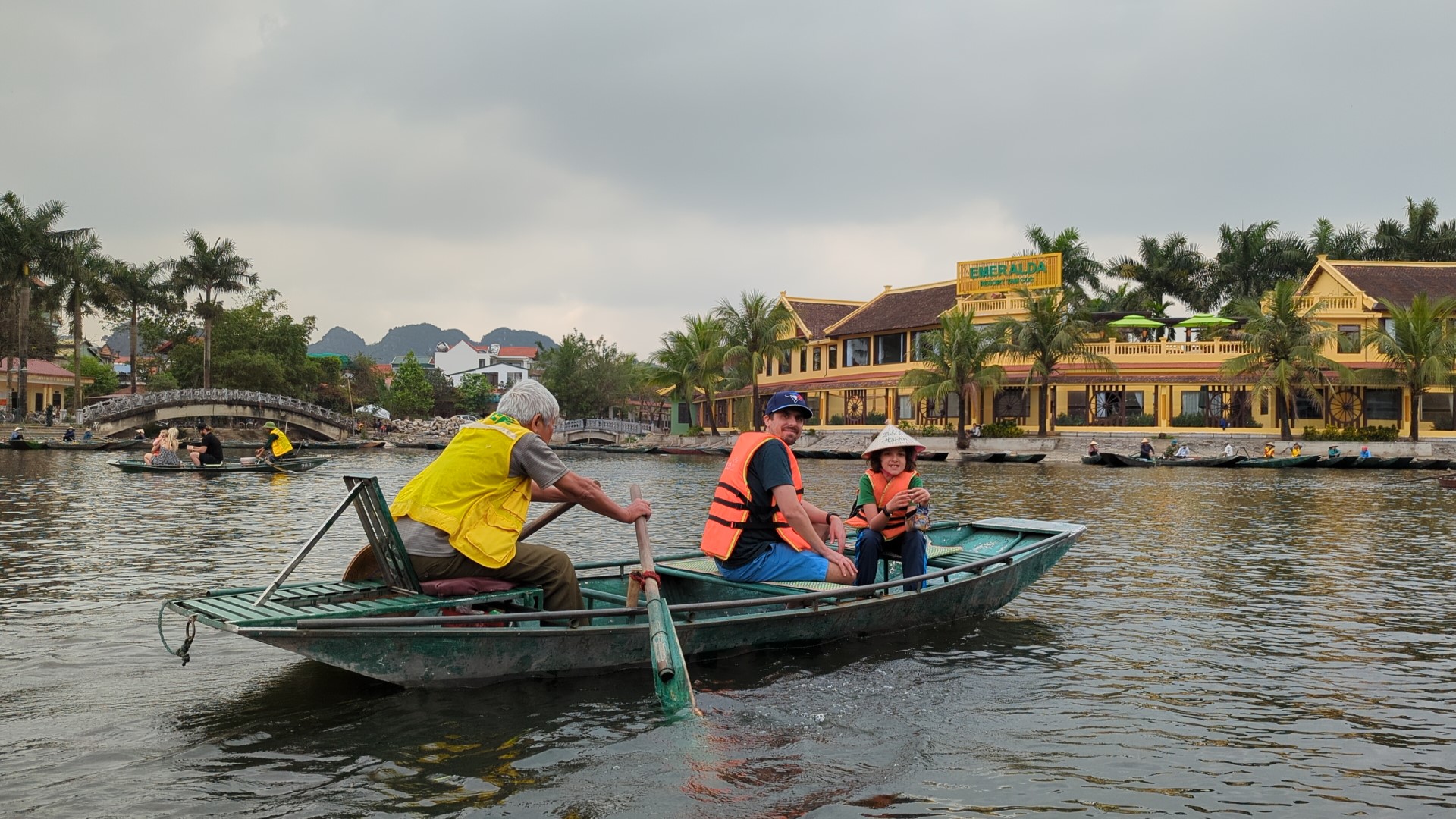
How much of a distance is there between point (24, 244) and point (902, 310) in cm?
4561

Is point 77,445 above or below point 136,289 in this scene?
below

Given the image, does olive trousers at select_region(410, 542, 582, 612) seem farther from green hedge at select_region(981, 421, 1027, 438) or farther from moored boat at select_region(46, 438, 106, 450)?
moored boat at select_region(46, 438, 106, 450)

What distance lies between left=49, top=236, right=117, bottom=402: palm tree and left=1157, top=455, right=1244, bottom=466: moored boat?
55.3 m

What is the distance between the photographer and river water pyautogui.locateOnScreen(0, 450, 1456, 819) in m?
5.49

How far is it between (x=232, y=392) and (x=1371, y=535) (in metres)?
55.3

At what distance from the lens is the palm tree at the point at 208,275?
6656 centimetres

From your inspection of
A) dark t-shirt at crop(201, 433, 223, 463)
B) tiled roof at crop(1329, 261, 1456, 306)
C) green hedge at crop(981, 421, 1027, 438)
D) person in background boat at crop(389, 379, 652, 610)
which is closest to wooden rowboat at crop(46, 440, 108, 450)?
dark t-shirt at crop(201, 433, 223, 463)

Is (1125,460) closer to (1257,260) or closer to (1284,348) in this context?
(1284,348)

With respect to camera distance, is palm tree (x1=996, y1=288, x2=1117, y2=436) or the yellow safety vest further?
palm tree (x1=996, y1=288, x2=1117, y2=436)

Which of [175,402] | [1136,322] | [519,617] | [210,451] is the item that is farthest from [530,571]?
[175,402]

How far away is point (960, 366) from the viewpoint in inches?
1806

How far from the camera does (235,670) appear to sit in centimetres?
774

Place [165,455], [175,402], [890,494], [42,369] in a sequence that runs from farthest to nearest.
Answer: [42,369] → [175,402] → [165,455] → [890,494]

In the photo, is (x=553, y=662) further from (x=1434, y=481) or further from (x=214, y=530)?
(x=1434, y=481)
